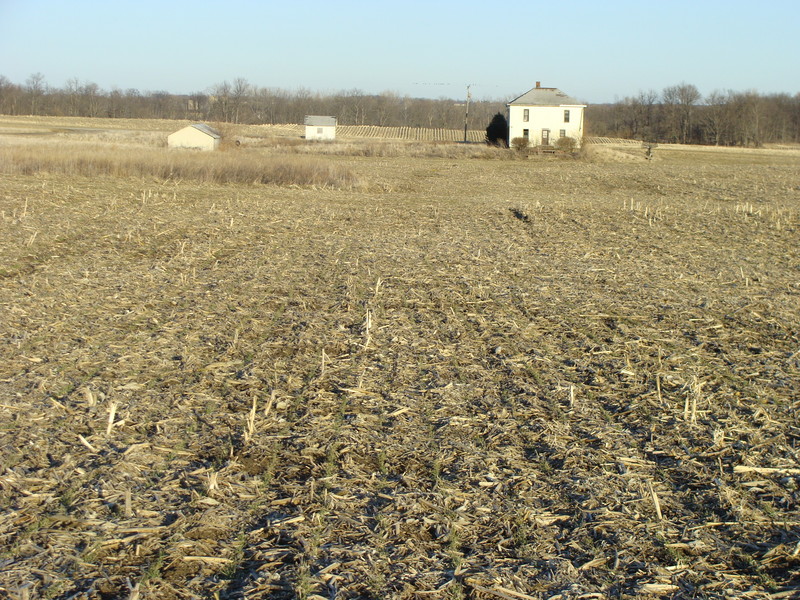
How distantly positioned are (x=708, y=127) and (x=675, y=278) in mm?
97811

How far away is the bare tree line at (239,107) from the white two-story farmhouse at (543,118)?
58.9 meters

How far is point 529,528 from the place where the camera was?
4.05 meters

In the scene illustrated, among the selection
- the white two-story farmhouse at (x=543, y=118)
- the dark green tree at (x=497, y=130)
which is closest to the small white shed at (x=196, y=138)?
the dark green tree at (x=497, y=130)

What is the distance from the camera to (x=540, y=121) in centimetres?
6581

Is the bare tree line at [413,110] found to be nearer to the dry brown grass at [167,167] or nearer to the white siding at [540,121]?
the white siding at [540,121]

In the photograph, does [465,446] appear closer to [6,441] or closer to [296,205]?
[6,441]

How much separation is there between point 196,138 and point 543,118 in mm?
32024

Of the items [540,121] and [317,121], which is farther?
[317,121]

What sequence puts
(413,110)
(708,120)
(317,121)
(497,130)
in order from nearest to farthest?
(497,130) → (317,121) → (708,120) → (413,110)

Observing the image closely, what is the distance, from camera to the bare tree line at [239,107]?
12106 centimetres

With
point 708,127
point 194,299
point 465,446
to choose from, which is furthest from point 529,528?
point 708,127

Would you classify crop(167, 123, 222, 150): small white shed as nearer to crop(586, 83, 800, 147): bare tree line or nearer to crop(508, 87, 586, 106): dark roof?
crop(508, 87, 586, 106): dark roof

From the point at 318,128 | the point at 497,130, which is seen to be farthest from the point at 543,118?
the point at 318,128

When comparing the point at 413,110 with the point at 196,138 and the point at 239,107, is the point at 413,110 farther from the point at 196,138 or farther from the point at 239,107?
the point at 196,138
